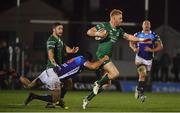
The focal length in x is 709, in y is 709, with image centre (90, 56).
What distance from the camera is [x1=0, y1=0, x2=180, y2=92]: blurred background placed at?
30156mm

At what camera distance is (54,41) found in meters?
16.9

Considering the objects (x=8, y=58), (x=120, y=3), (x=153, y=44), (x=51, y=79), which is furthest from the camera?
(x=120, y=3)

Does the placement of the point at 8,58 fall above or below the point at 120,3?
below

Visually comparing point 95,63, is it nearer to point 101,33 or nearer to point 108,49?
point 108,49

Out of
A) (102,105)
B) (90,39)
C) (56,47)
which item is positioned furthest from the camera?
(90,39)

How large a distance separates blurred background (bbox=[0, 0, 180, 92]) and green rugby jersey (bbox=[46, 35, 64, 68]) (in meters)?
12.8

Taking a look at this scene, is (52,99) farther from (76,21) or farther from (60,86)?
(76,21)

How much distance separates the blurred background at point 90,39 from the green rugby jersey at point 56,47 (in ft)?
41.9

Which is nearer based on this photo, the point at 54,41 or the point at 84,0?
the point at 54,41

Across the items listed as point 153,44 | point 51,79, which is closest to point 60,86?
point 51,79

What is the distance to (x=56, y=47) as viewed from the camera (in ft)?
55.6

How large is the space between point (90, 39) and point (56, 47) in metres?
13.6

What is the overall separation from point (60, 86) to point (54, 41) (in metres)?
1.09

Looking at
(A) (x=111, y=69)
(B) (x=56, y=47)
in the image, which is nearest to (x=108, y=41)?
(A) (x=111, y=69)
